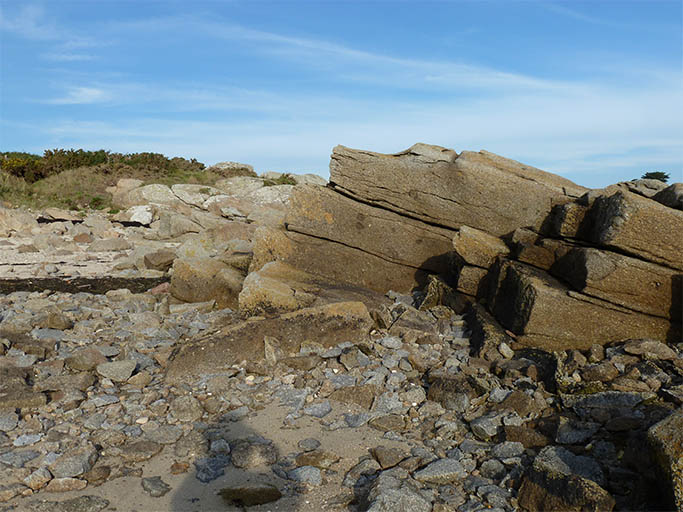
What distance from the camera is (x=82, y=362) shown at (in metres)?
10.8

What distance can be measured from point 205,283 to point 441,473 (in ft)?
32.5

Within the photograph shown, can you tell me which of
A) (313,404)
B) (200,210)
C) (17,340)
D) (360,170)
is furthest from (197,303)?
(200,210)

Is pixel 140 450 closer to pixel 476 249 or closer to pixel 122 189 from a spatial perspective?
pixel 476 249

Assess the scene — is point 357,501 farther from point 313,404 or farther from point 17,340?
point 17,340

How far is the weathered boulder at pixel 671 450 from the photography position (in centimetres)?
545

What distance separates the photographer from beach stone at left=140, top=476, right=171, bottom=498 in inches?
270

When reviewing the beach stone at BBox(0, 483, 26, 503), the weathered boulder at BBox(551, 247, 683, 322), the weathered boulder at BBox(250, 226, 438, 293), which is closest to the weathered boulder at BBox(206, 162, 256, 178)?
the weathered boulder at BBox(250, 226, 438, 293)

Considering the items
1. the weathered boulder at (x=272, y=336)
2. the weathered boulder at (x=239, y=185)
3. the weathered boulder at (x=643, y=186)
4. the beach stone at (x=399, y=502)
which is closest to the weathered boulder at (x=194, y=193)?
the weathered boulder at (x=239, y=185)

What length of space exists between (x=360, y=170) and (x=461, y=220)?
297cm

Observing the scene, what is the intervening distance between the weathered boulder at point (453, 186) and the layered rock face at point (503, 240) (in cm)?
3

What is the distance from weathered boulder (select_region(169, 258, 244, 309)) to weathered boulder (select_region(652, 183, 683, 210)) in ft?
34.0

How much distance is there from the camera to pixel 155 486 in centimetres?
696

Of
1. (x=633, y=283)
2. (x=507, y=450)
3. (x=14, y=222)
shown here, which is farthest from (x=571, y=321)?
(x=14, y=222)

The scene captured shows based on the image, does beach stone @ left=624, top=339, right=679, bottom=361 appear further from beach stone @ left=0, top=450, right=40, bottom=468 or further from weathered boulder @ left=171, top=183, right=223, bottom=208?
weathered boulder @ left=171, top=183, right=223, bottom=208
